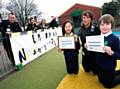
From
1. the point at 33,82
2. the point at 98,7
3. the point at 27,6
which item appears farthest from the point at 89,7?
the point at 33,82

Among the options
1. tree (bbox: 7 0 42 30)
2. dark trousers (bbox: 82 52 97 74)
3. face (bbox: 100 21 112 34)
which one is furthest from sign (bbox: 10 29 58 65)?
tree (bbox: 7 0 42 30)

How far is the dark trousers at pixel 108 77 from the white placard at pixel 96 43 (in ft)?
1.37

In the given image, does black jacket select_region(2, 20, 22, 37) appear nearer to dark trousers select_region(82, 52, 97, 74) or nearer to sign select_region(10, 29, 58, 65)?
sign select_region(10, 29, 58, 65)

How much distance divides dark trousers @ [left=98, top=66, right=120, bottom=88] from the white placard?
0.42 meters

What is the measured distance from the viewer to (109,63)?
189 inches

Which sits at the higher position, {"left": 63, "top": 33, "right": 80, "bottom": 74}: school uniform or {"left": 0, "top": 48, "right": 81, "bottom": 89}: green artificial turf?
{"left": 63, "top": 33, "right": 80, "bottom": 74}: school uniform

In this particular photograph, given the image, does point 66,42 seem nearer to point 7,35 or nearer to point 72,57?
point 72,57

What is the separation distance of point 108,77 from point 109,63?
0.95 feet

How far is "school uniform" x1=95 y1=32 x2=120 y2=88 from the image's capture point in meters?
4.78

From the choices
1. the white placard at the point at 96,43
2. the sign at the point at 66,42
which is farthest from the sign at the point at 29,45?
the white placard at the point at 96,43

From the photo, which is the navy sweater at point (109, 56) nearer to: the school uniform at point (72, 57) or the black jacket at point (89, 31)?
the black jacket at point (89, 31)

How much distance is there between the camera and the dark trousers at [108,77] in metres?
4.83

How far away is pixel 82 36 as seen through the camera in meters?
6.07

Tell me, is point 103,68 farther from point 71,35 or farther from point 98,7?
point 98,7
